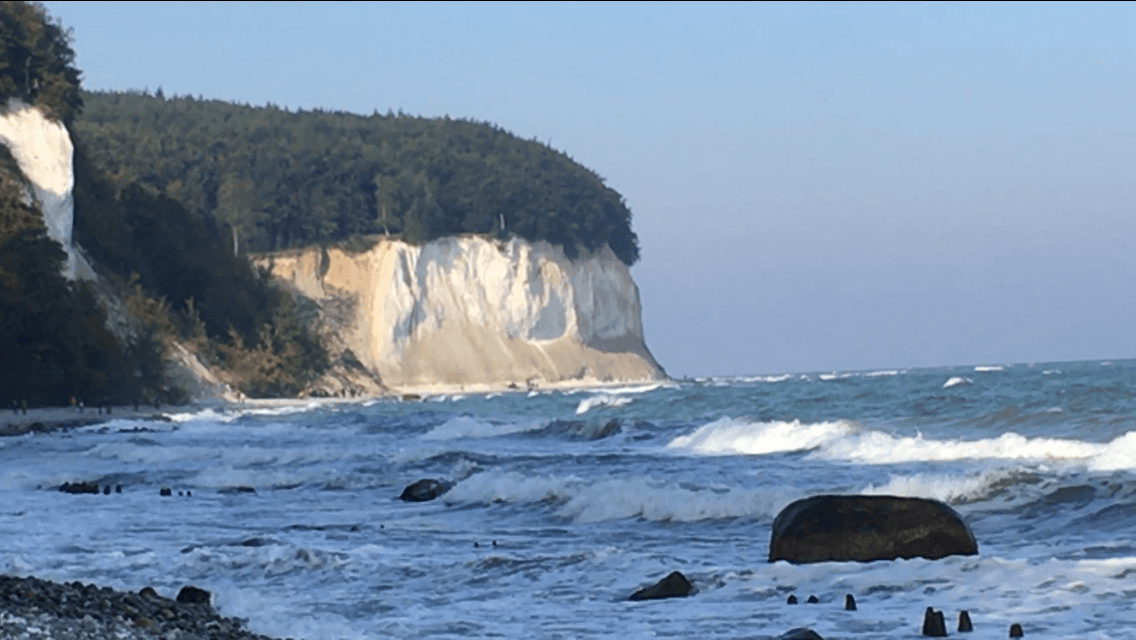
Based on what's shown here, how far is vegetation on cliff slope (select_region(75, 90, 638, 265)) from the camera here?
128625 mm

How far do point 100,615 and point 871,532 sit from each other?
6.58 metres

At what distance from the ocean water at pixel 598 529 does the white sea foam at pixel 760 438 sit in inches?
4.1

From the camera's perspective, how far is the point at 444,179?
463ft

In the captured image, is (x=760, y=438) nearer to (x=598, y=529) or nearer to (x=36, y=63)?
(x=598, y=529)

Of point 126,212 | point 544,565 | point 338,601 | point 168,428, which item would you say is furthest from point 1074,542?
point 126,212

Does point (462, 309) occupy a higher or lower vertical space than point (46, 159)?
lower

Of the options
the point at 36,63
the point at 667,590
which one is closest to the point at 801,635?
the point at 667,590

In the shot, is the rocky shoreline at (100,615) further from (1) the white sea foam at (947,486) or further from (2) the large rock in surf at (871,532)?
(1) the white sea foam at (947,486)

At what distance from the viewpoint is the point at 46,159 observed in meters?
69.7

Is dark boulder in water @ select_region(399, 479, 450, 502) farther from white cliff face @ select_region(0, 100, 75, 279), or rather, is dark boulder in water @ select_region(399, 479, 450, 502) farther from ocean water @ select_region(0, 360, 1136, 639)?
white cliff face @ select_region(0, 100, 75, 279)

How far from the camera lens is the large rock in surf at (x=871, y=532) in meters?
14.2

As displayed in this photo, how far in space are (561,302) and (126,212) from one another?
5262 cm

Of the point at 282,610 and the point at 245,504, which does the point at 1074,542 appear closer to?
the point at 282,610

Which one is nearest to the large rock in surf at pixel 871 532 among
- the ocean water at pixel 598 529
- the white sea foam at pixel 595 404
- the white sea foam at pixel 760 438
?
the ocean water at pixel 598 529
